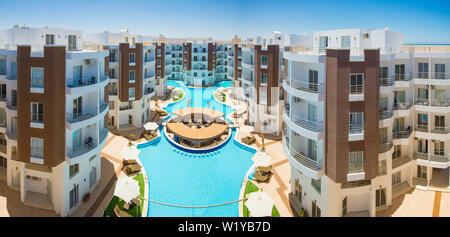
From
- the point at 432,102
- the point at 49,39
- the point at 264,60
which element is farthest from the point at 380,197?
the point at 49,39

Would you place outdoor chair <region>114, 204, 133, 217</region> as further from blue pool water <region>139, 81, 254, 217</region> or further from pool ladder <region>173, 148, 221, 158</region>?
pool ladder <region>173, 148, 221, 158</region>

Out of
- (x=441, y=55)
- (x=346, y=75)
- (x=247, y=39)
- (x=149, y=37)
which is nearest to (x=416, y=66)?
(x=441, y=55)

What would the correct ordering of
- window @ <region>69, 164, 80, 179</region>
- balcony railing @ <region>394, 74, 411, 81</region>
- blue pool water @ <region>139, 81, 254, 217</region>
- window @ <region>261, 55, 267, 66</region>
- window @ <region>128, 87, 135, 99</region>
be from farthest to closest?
window @ <region>128, 87, 135, 99</region>
window @ <region>261, 55, 267, 66</region>
balcony railing @ <region>394, 74, 411, 81</region>
blue pool water @ <region>139, 81, 254, 217</region>
window @ <region>69, 164, 80, 179</region>

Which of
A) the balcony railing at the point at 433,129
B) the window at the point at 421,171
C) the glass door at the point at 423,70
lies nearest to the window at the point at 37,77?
the glass door at the point at 423,70

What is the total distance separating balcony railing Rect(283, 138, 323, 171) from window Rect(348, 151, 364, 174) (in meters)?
1.84

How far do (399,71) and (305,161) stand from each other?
11946mm

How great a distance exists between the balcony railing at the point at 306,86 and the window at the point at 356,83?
5.83 feet

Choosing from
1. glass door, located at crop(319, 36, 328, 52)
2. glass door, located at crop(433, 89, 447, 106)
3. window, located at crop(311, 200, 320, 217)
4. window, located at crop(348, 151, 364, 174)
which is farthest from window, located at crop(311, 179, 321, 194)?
glass door, located at crop(433, 89, 447, 106)

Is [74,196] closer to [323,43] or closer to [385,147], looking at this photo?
[385,147]

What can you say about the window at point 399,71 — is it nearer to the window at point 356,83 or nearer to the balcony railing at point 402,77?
the balcony railing at point 402,77

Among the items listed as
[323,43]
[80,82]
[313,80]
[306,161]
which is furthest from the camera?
[323,43]

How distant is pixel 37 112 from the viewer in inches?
735

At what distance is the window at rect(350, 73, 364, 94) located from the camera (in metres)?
16.7

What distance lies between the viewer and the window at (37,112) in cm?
1861
